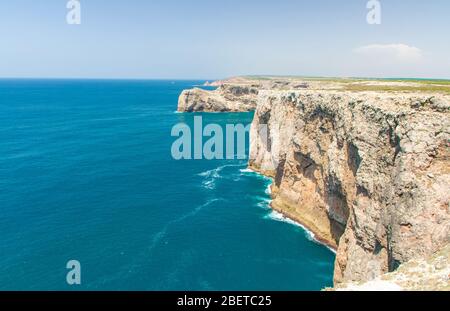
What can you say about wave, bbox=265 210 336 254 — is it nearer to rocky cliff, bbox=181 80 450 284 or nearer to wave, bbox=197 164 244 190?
rocky cliff, bbox=181 80 450 284

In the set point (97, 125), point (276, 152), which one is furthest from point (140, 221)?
point (97, 125)

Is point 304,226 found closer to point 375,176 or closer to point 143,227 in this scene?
point 375,176

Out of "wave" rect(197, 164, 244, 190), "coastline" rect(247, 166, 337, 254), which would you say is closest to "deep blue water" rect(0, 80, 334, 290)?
"wave" rect(197, 164, 244, 190)

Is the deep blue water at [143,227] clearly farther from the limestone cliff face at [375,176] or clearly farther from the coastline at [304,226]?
the limestone cliff face at [375,176]

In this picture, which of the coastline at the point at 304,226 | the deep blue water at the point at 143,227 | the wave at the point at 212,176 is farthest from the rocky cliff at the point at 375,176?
the wave at the point at 212,176
